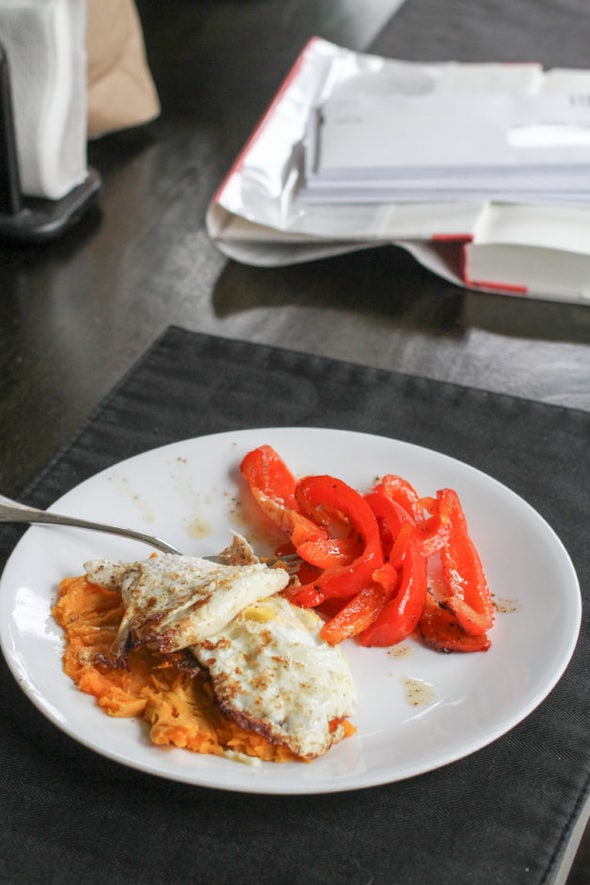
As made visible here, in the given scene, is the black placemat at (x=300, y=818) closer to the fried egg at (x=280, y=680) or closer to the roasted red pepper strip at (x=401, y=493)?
the fried egg at (x=280, y=680)

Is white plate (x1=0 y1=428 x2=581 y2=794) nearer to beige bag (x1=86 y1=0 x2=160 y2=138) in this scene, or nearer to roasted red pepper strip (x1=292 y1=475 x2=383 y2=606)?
roasted red pepper strip (x1=292 y1=475 x2=383 y2=606)

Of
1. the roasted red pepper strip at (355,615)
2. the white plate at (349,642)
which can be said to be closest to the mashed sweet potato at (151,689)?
the white plate at (349,642)

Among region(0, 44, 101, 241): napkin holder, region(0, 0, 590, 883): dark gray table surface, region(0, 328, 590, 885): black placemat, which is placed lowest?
region(0, 0, 590, 883): dark gray table surface

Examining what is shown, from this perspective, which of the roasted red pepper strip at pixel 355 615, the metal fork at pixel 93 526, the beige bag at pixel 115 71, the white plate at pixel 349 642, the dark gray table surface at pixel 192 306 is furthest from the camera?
the beige bag at pixel 115 71

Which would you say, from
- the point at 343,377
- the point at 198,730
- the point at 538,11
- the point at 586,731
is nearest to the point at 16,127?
the point at 343,377

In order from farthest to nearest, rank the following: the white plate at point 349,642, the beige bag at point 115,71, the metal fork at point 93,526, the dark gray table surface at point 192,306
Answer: the beige bag at point 115,71 → the dark gray table surface at point 192,306 → the metal fork at point 93,526 → the white plate at point 349,642

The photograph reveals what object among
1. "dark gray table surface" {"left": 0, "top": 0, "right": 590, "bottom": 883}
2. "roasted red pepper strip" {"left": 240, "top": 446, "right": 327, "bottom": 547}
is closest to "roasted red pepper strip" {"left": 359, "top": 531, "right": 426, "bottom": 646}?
"roasted red pepper strip" {"left": 240, "top": 446, "right": 327, "bottom": 547}

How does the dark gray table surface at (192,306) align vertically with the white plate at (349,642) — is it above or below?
below

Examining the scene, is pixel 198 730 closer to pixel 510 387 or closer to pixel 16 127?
pixel 510 387
